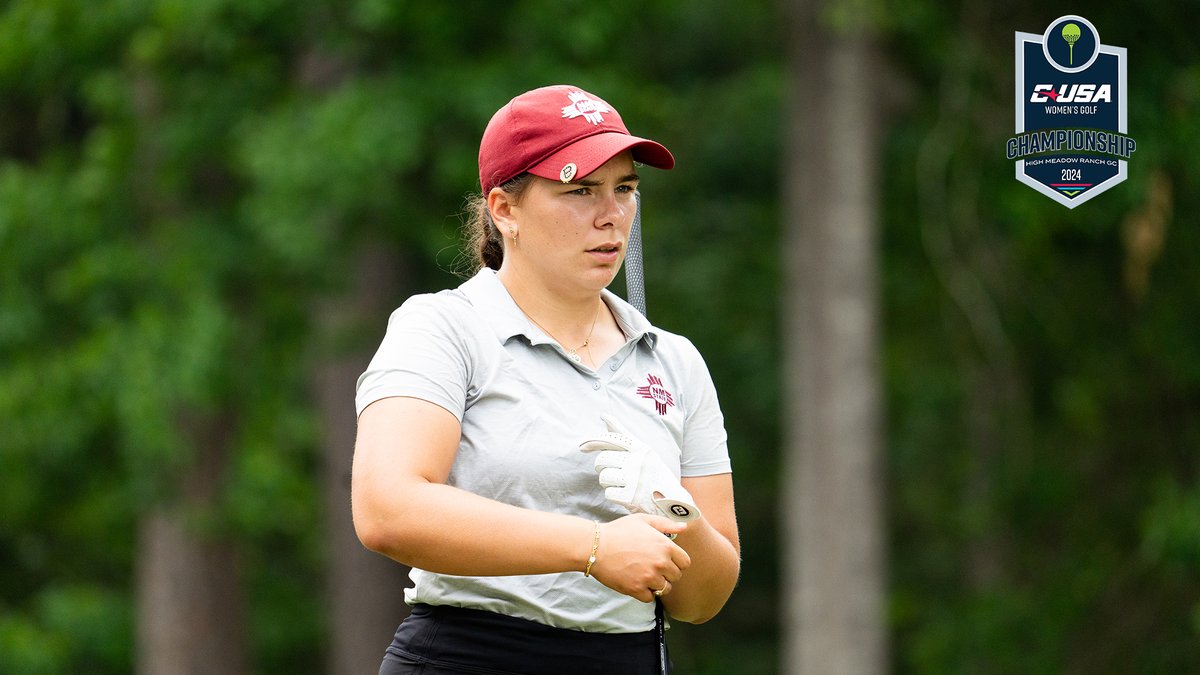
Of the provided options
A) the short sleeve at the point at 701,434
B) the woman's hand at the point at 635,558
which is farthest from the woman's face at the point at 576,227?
the woman's hand at the point at 635,558

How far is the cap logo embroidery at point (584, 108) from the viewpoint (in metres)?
2.72

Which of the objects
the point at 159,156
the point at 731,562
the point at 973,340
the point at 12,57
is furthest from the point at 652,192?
the point at 731,562

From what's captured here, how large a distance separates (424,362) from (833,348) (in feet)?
26.4

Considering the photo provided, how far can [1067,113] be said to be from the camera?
14.0 ft

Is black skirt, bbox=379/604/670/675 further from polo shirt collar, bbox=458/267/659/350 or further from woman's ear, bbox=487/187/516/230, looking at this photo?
woman's ear, bbox=487/187/516/230

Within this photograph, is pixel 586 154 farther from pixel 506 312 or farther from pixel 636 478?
pixel 636 478

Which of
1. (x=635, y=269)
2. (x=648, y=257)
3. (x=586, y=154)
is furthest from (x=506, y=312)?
(x=648, y=257)

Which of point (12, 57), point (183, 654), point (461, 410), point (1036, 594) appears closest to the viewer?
point (461, 410)

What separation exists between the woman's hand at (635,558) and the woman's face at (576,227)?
495mm

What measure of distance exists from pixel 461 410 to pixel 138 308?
8.82 m

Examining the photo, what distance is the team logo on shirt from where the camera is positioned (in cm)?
279

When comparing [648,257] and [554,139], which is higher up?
[648,257]

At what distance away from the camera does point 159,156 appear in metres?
10.9

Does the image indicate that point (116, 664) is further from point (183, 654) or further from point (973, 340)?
point (973, 340)
